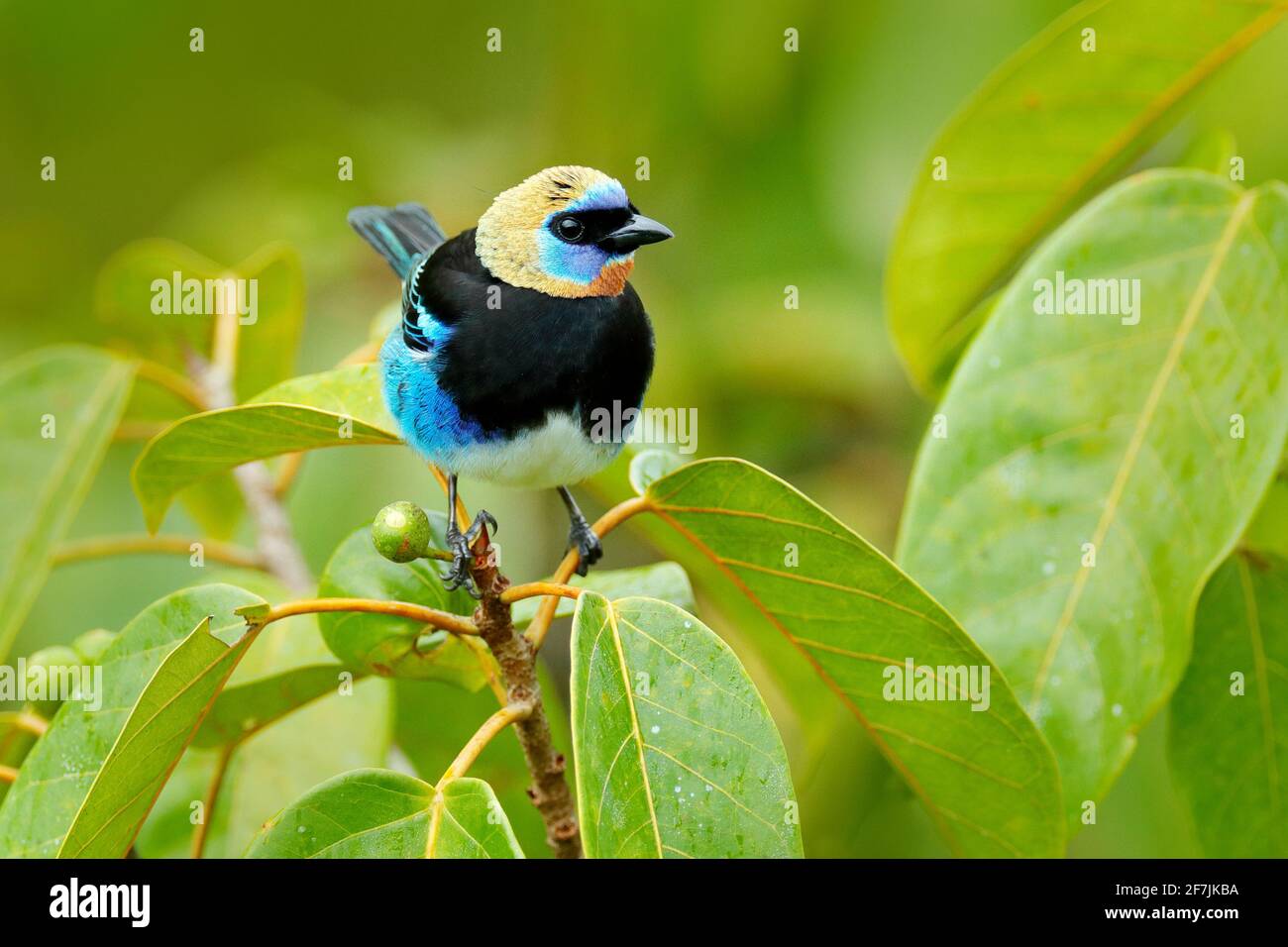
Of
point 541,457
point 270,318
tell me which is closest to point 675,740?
point 541,457

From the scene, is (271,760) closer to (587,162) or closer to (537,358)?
(537,358)

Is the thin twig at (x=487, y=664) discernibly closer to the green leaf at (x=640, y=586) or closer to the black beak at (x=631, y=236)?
the green leaf at (x=640, y=586)

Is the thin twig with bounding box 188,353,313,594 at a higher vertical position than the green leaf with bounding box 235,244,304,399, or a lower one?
lower

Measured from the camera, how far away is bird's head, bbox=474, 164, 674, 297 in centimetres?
199

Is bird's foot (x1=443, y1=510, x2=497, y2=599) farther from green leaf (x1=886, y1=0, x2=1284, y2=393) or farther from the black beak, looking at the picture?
green leaf (x1=886, y1=0, x2=1284, y2=393)

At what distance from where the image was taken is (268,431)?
172cm

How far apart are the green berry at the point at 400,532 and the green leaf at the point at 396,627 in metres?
0.19

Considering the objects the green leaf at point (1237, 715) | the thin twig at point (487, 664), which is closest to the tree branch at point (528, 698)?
the thin twig at point (487, 664)

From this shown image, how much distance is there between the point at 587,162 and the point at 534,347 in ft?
6.01

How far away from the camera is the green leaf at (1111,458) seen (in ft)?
5.99

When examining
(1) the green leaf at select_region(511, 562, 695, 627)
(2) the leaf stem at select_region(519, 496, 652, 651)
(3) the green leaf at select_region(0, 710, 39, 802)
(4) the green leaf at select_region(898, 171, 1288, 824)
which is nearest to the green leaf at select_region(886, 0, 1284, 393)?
(4) the green leaf at select_region(898, 171, 1288, 824)

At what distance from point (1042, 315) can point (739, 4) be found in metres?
1.78
